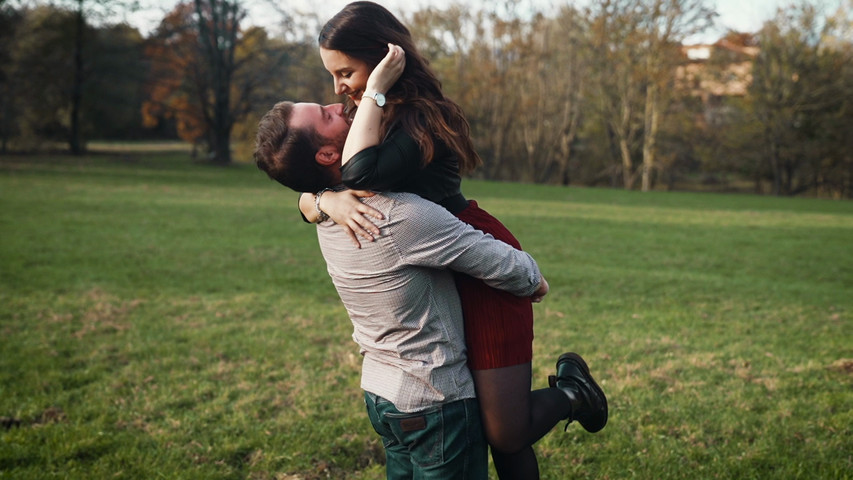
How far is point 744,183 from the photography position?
37906 mm

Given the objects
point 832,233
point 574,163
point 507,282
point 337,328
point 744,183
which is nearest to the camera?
point 507,282

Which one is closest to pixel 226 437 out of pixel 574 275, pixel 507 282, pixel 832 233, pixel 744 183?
pixel 507 282

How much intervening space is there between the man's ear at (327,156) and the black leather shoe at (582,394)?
3.89 feet

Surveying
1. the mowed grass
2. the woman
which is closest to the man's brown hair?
the woman

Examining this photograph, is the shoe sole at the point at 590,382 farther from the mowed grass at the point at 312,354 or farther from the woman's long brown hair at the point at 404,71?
the mowed grass at the point at 312,354

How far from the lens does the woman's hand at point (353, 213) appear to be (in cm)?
192

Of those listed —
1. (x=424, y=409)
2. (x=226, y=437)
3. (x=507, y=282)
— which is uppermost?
(x=507, y=282)

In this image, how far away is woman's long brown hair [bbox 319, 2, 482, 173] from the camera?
2008mm

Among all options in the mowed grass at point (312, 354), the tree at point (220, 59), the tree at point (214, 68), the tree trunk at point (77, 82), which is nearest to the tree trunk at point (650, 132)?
the tree at point (214, 68)

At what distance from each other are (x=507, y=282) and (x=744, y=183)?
40.4 meters

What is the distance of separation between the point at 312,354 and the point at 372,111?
13.2 ft

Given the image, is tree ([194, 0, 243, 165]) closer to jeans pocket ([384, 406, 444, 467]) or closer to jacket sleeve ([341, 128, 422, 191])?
jacket sleeve ([341, 128, 422, 191])

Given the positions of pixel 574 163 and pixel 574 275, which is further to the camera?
pixel 574 163

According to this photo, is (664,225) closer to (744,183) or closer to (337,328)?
(337,328)
